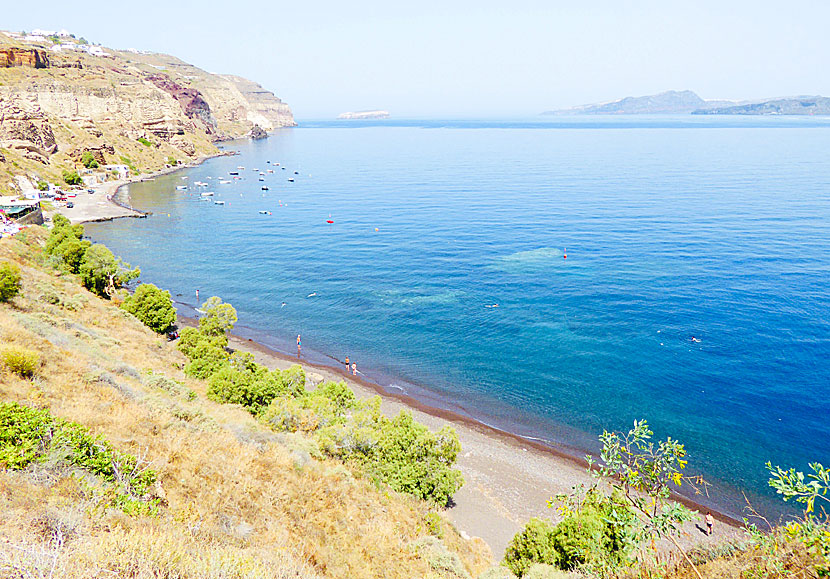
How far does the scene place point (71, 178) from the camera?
108 meters

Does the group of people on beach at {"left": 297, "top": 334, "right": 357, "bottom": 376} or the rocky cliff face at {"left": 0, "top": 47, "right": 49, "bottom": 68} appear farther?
→ the rocky cliff face at {"left": 0, "top": 47, "right": 49, "bottom": 68}

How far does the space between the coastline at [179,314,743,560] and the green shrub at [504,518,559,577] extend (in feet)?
11.2

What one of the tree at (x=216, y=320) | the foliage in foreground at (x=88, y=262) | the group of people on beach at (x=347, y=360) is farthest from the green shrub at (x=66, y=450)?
the foliage in foreground at (x=88, y=262)

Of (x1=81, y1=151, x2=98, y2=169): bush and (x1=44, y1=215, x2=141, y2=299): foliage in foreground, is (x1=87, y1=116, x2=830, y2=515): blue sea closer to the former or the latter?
(x1=44, y1=215, x2=141, y2=299): foliage in foreground

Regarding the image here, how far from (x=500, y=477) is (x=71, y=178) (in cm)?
12257

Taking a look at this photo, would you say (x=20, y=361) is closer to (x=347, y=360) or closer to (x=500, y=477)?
(x=500, y=477)

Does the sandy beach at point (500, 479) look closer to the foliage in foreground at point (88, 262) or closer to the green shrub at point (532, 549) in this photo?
the green shrub at point (532, 549)

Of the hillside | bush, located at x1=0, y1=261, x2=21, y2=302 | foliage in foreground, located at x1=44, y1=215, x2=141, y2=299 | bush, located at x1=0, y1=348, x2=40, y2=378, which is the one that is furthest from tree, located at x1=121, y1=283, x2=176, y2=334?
the hillside

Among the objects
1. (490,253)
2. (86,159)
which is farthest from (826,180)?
(86,159)

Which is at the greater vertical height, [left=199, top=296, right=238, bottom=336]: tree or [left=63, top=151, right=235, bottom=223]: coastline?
[left=63, top=151, right=235, bottom=223]: coastline

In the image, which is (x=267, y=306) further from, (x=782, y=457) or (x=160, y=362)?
(x=782, y=457)

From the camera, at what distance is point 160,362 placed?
32.7 m

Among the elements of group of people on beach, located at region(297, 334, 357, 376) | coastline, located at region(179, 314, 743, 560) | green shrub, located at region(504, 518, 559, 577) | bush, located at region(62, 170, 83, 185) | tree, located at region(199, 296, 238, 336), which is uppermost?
bush, located at region(62, 170, 83, 185)

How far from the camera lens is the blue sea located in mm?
35844
